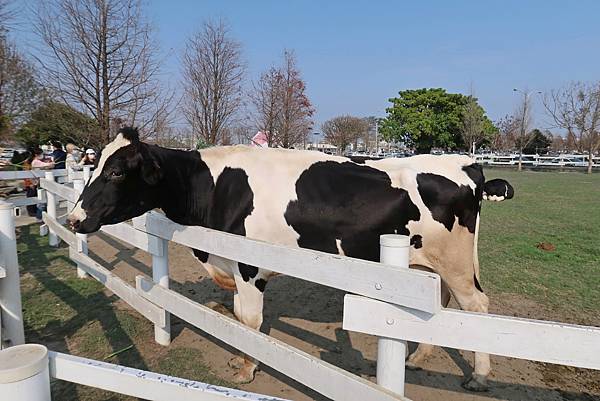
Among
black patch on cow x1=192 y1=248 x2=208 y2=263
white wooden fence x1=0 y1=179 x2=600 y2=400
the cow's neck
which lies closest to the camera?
white wooden fence x1=0 y1=179 x2=600 y2=400

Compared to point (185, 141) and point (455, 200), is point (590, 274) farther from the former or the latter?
point (185, 141)

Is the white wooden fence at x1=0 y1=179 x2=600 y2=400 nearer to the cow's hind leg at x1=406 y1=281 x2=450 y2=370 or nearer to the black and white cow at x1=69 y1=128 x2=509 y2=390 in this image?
the black and white cow at x1=69 y1=128 x2=509 y2=390

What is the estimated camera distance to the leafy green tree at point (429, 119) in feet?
129

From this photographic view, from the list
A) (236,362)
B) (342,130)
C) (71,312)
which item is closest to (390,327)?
(236,362)

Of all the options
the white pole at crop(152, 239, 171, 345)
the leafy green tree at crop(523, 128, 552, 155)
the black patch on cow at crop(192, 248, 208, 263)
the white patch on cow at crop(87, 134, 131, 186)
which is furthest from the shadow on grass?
the leafy green tree at crop(523, 128, 552, 155)

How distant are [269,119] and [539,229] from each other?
12998 millimetres

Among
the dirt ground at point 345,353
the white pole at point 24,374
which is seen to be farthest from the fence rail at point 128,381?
the dirt ground at point 345,353

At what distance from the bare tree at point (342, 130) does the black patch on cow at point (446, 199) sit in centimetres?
5688

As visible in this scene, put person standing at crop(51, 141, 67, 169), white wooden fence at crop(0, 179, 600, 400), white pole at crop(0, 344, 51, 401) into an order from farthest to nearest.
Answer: person standing at crop(51, 141, 67, 169) < white wooden fence at crop(0, 179, 600, 400) < white pole at crop(0, 344, 51, 401)

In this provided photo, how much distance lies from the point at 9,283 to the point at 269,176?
2.03 meters

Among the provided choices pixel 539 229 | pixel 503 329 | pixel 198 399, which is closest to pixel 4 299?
pixel 198 399

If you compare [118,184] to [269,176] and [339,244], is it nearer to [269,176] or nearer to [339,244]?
[269,176]

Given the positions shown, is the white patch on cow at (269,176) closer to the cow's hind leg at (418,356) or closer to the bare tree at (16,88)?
the cow's hind leg at (418,356)

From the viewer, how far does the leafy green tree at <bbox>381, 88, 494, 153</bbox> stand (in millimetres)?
39469
